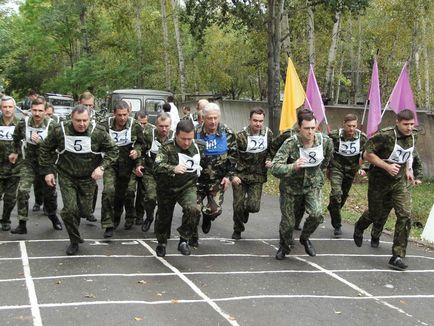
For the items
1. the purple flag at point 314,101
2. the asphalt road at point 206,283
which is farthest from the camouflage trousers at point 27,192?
the purple flag at point 314,101

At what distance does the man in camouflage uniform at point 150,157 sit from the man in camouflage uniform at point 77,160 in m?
1.22

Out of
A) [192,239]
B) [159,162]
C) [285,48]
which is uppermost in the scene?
[285,48]

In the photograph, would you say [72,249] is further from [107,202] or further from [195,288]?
[195,288]

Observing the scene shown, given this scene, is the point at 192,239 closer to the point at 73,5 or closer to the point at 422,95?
the point at 422,95

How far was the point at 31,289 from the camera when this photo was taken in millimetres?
5973

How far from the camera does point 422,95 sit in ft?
112

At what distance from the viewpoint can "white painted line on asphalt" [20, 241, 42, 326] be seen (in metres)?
5.16

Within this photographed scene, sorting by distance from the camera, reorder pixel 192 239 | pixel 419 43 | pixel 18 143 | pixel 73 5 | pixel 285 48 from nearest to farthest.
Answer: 1. pixel 192 239
2. pixel 18 143
3. pixel 285 48
4. pixel 419 43
5. pixel 73 5

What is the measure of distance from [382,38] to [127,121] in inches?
1153

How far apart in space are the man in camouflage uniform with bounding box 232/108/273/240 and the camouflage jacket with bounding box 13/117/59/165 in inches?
103

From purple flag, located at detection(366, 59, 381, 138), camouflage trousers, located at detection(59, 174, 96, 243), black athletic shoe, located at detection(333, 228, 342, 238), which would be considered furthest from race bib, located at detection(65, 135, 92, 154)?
purple flag, located at detection(366, 59, 381, 138)

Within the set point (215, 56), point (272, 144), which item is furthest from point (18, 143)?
point (215, 56)

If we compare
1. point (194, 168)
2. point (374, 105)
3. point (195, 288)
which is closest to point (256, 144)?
point (194, 168)

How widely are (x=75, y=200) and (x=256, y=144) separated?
249cm
